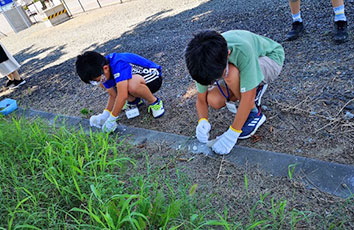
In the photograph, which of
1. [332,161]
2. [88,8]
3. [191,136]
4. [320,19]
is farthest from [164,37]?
[88,8]

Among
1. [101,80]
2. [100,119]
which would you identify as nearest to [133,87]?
[101,80]

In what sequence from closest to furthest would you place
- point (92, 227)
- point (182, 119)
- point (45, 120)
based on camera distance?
point (92, 227) < point (182, 119) < point (45, 120)

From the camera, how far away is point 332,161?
149 cm

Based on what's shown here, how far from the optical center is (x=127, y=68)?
2.17m

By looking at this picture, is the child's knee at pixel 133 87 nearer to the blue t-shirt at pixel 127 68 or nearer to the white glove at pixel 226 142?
the blue t-shirt at pixel 127 68

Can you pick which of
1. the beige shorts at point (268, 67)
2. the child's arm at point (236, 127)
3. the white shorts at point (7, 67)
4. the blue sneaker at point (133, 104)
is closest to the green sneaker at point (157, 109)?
the blue sneaker at point (133, 104)

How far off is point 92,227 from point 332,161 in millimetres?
1408

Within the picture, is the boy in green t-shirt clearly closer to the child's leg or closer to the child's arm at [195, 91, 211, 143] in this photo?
the child's arm at [195, 91, 211, 143]

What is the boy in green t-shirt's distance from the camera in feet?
4.57

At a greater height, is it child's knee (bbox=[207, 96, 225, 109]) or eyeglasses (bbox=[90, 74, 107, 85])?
eyeglasses (bbox=[90, 74, 107, 85])

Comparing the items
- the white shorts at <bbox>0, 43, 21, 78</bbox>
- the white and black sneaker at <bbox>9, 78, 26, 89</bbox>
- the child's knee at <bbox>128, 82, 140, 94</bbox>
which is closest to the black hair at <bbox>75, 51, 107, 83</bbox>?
the child's knee at <bbox>128, 82, 140, 94</bbox>

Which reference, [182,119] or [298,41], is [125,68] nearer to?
[182,119]

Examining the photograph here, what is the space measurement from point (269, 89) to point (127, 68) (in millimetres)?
1308

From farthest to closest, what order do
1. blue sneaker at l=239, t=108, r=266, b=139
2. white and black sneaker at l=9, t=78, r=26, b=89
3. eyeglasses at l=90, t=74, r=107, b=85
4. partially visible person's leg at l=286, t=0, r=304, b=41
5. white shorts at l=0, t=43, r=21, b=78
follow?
1. white and black sneaker at l=9, t=78, r=26, b=89
2. white shorts at l=0, t=43, r=21, b=78
3. partially visible person's leg at l=286, t=0, r=304, b=41
4. eyeglasses at l=90, t=74, r=107, b=85
5. blue sneaker at l=239, t=108, r=266, b=139
